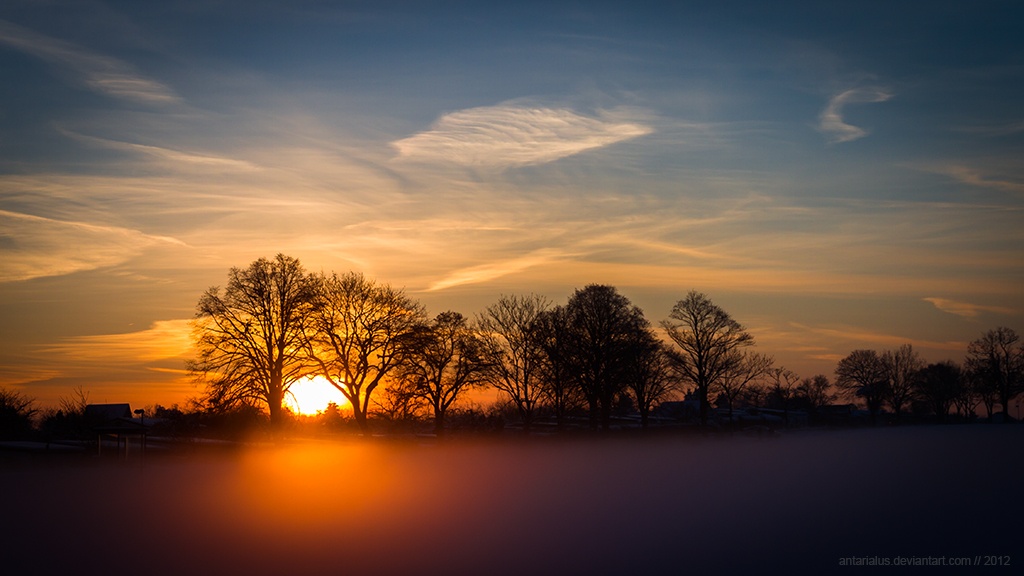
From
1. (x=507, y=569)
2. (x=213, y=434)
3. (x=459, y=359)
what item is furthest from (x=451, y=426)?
(x=507, y=569)

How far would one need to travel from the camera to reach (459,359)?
55.4 meters

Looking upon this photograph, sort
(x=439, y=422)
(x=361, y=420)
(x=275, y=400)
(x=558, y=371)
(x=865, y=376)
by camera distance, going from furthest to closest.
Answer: (x=865, y=376), (x=558, y=371), (x=439, y=422), (x=361, y=420), (x=275, y=400)

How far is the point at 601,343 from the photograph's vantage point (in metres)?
60.2

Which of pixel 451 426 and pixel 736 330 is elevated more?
pixel 736 330

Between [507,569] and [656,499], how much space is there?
10719mm

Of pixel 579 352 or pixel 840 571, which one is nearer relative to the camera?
pixel 840 571

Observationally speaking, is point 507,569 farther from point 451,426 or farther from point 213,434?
point 451,426

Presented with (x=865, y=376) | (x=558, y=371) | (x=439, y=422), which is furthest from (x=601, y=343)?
(x=865, y=376)

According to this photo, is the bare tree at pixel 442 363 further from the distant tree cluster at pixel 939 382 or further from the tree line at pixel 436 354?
the distant tree cluster at pixel 939 382

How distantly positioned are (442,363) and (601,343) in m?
15.4

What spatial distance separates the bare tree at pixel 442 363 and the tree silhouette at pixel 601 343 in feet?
31.7

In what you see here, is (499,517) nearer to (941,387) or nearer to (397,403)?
(397,403)

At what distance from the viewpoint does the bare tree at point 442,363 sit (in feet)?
170

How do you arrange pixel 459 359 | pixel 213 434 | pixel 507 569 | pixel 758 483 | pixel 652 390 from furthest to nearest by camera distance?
pixel 652 390 < pixel 459 359 < pixel 213 434 < pixel 758 483 < pixel 507 569
